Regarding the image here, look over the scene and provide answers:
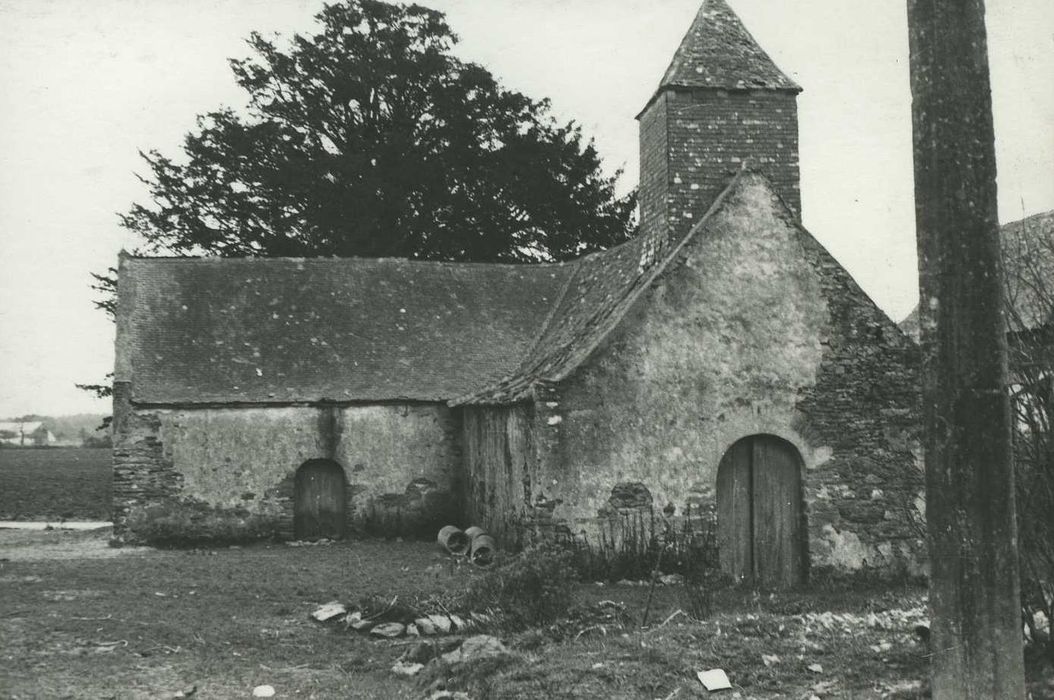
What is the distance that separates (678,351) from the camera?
14.1 metres

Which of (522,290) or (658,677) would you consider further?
(522,290)

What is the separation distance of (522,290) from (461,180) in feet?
32.0

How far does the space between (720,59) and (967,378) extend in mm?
12771

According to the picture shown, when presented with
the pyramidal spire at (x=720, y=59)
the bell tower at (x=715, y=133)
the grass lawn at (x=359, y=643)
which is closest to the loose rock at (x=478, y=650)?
the grass lawn at (x=359, y=643)

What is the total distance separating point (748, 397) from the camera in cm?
1416

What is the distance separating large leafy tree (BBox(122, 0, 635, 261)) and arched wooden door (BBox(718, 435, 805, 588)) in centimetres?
1927

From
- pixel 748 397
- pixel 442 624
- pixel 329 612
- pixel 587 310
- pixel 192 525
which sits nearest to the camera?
pixel 442 624

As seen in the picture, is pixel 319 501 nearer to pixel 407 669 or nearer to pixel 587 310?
pixel 587 310

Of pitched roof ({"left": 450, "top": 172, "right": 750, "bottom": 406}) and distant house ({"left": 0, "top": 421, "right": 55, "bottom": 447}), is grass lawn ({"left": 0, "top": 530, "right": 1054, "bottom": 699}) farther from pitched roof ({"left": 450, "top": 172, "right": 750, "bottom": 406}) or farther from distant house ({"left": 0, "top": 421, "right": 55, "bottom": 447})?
distant house ({"left": 0, "top": 421, "right": 55, "bottom": 447})

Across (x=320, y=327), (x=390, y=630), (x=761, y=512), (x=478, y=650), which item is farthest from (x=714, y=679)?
(x=320, y=327)

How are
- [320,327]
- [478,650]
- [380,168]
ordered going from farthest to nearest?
[380,168]
[320,327]
[478,650]

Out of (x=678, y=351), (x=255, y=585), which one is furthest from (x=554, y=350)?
(x=255, y=585)

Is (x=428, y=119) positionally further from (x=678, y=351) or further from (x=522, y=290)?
(x=678, y=351)

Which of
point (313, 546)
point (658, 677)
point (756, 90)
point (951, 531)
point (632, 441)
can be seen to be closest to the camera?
point (951, 531)
